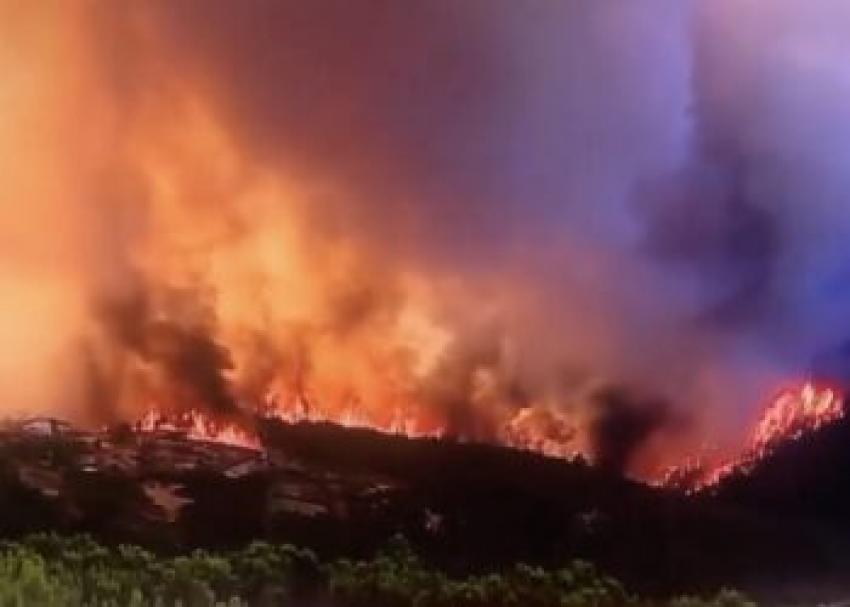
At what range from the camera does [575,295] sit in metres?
4.39

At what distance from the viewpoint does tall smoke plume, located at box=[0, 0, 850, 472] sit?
14.1ft

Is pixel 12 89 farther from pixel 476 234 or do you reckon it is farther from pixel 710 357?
pixel 710 357

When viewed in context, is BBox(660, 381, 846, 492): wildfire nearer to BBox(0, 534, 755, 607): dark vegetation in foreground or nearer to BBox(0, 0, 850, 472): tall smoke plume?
BBox(0, 0, 850, 472): tall smoke plume

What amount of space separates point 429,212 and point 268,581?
3.28 feet

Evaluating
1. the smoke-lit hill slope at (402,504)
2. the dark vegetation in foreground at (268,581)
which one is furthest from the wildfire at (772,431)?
the dark vegetation in foreground at (268,581)

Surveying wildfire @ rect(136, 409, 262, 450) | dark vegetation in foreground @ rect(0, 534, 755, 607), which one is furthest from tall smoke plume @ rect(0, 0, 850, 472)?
dark vegetation in foreground @ rect(0, 534, 755, 607)

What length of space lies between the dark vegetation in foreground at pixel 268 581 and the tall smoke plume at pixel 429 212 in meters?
0.34

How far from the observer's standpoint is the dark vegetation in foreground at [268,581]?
4184mm

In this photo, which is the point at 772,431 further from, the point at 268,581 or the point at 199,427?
the point at 199,427

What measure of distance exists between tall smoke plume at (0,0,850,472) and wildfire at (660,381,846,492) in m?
0.06

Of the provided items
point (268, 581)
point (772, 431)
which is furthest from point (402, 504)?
point (772, 431)

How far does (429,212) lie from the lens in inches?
172

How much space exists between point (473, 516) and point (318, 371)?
53 centimetres

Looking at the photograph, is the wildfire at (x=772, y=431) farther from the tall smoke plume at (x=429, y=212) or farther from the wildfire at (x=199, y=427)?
the wildfire at (x=199, y=427)
